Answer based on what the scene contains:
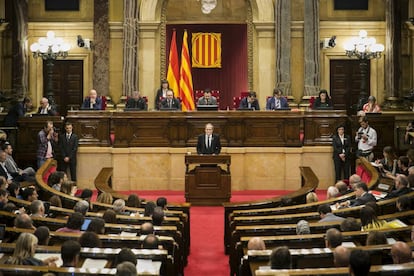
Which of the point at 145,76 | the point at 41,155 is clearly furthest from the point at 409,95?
the point at 41,155

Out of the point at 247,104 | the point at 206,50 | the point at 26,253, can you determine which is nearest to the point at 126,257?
the point at 26,253

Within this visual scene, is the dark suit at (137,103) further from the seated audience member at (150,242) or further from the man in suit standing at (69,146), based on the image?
the seated audience member at (150,242)

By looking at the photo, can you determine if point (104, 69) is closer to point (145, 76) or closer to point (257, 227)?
point (145, 76)

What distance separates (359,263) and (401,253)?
770mm

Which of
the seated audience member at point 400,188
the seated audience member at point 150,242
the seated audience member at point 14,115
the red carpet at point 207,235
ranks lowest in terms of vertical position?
the red carpet at point 207,235

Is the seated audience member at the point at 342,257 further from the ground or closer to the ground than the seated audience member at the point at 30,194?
closer to the ground

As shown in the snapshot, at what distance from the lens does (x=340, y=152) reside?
16.3 meters

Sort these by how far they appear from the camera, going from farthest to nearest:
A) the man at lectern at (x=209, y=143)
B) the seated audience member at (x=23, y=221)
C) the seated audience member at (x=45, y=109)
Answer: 1. the seated audience member at (x=45, y=109)
2. the man at lectern at (x=209, y=143)
3. the seated audience member at (x=23, y=221)

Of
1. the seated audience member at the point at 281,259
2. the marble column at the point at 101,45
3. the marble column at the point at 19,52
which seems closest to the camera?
the seated audience member at the point at 281,259

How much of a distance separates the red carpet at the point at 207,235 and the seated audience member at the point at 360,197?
1.78 m

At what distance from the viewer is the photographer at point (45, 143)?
53.4 feet

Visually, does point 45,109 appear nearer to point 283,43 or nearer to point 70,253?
point 283,43

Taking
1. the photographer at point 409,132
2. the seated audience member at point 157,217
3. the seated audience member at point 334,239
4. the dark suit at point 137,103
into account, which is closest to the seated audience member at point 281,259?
the seated audience member at point 334,239

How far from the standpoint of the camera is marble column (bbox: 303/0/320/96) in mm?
21047
